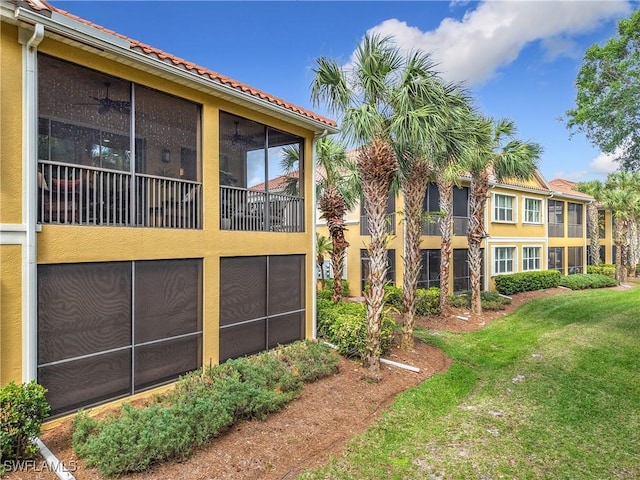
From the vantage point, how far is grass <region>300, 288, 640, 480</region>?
5.84 m

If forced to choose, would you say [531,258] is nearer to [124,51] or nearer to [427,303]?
[427,303]

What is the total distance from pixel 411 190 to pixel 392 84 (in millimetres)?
4507

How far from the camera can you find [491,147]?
17.2 m

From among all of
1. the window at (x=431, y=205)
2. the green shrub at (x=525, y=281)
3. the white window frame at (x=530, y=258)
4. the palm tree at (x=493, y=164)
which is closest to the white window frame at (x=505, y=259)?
the green shrub at (x=525, y=281)

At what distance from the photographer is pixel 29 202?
586 cm

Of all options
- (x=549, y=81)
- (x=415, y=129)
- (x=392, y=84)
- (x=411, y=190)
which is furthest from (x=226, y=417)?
(x=549, y=81)

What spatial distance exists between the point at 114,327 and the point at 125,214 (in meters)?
2.15

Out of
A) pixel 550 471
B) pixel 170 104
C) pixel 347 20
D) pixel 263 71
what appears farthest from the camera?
pixel 263 71

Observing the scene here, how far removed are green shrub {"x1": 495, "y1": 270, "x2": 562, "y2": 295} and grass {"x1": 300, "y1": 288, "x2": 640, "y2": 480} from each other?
31.0 feet

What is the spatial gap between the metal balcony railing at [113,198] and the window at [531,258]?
24.6m

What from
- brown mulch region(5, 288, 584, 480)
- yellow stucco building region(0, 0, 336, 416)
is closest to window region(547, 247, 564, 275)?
brown mulch region(5, 288, 584, 480)

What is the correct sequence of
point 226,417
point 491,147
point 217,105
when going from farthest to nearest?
1. point 491,147
2. point 217,105
3. point 226,417

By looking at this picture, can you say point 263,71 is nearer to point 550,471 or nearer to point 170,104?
point 170,104

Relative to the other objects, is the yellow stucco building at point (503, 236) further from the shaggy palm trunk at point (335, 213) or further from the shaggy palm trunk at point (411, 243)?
the shaggy palm trunk at point (411, 243)
